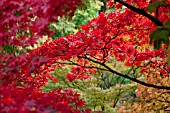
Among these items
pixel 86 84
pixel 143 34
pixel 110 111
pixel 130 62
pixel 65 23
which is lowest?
pixel 110 111

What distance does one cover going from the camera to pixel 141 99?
4953mm

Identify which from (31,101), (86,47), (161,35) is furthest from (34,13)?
(86,47)

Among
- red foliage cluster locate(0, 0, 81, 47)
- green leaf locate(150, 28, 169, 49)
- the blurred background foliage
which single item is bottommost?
green leaf locate(150, 28, 169, 49)

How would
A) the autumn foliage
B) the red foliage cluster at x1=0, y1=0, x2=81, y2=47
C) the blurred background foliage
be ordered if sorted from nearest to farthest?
the red foliage cluster at x1=0, y1=0, x2=81, y2=47, the autumn foliage, the blurred background foliage

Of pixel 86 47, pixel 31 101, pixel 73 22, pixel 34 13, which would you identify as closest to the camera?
pixel 31 101

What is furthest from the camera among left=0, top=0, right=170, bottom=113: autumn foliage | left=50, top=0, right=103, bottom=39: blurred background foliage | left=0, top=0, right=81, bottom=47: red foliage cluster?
left=50, top=0, right=103, bottom=39: blurred background foliage

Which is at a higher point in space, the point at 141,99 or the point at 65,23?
the point at 65,23

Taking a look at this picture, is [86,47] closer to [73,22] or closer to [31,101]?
[31,101]

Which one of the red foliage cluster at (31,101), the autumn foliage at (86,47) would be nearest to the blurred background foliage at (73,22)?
the autumn foliage at (86,47)

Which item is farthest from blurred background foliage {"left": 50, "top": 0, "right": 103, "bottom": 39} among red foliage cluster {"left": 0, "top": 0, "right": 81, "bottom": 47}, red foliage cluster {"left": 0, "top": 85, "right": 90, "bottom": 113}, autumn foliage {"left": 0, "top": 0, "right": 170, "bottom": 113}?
red foliage cluster {"left": 0, "top": 0, "right": 81, "bottom": 47}

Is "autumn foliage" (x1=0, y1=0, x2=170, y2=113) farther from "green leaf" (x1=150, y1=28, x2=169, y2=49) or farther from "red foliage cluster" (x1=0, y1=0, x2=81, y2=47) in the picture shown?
"green leaf" (x1=150, y1=28, x2=169, y2=49)

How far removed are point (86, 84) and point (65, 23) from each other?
233 inches

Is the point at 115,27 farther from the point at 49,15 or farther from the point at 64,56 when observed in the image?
the point at 49,15

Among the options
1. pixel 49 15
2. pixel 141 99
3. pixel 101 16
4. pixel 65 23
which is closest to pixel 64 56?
pixel 101 16
